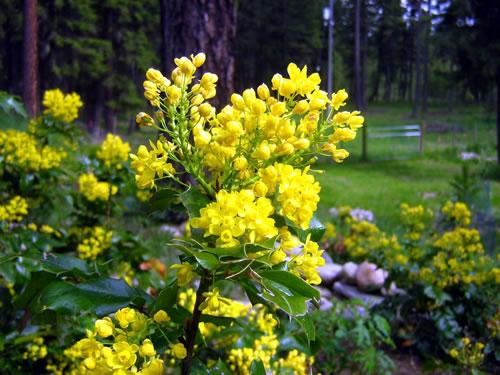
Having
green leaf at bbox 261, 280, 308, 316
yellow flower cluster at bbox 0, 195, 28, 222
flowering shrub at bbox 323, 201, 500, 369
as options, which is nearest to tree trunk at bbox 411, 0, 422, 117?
flowering shrub at bbox 323, 201, 500, 369

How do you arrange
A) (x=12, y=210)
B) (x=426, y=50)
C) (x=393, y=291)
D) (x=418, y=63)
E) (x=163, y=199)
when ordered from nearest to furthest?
(x=163, y=199) < (x=12, y=210) < (x=393, y=291) < (x=426, y=50) < (x=418, y=63)

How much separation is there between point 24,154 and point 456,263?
1920 mm

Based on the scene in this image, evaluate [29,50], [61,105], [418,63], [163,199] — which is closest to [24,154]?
[61,105]

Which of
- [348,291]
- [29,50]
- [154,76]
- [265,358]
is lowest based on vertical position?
[348,291]

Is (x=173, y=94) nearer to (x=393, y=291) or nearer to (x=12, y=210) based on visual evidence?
(x=12, y=210)

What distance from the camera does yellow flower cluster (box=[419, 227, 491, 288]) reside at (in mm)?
2373

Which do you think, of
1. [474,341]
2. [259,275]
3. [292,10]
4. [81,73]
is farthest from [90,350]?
[81,73]

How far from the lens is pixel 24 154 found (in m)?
2.16

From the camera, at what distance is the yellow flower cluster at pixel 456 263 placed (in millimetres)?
2373

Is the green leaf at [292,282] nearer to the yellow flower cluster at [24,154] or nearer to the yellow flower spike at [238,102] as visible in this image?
the yellow flower spike at [238,102]

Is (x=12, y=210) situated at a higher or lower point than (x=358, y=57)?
lower

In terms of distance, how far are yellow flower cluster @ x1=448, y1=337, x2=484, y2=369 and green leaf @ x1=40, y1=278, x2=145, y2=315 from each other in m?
1.76

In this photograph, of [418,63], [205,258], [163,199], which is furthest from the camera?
[418,63]

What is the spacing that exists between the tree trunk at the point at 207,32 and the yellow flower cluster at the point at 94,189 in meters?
1.03
